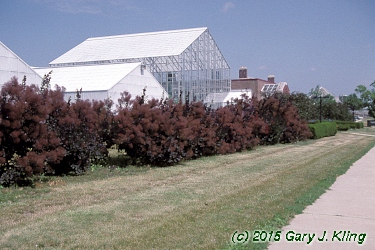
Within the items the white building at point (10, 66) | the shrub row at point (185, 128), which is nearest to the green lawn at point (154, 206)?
the shrub row at point (185, 128)

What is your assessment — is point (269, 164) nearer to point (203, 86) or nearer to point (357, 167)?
point (357, 167)

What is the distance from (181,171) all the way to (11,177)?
16.1 ft

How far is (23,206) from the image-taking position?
7727 mm

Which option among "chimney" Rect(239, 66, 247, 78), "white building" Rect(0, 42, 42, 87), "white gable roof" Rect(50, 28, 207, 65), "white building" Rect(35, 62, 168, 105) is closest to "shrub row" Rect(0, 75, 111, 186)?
"white building" Rect(0, 42, 42, 87)

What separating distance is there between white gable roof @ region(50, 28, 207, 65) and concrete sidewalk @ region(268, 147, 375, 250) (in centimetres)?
2390

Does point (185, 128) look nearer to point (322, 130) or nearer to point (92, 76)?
point (92, 76)

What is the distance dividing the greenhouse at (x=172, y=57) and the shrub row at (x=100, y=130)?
425 inches

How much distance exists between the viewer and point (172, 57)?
104ft

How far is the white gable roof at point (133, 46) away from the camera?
109 ft

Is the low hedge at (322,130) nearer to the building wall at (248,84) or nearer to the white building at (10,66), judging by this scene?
the white building at (10,66)

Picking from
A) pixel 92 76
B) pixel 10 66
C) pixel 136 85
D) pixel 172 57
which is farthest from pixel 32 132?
pixel 172 57

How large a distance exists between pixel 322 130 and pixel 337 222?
81.4 feet

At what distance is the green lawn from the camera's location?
577 centimetres

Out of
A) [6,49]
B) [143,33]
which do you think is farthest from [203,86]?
[6,49]
